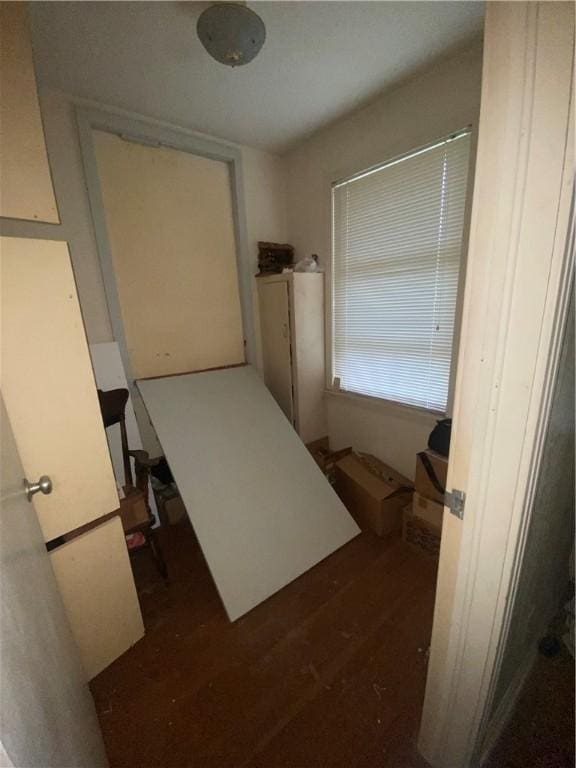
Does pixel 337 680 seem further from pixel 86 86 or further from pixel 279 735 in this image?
pixel 86 86

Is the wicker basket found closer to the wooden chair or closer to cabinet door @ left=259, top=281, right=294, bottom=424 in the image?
cabinet door @ left=259, top=281, right=294, bottom=424

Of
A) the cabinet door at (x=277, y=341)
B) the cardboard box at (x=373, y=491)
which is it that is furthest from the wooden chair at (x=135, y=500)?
the cardboard box at (x=373, y=491)

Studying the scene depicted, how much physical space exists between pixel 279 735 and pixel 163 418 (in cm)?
154

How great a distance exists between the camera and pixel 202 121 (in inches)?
76.3

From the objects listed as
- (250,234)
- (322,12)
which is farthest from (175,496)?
(322,12)

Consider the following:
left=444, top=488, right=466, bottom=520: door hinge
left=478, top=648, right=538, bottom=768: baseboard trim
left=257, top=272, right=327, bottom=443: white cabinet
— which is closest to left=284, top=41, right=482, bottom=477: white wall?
left=257, top=272, right=327, bottom=443: white cabinet

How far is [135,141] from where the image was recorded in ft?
6.21

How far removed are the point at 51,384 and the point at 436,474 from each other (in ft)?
5.99

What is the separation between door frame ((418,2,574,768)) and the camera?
1.65 ft

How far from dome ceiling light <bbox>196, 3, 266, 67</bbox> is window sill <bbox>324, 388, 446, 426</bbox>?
6.63ft

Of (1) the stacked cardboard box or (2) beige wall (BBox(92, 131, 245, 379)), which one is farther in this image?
(2) beige wall (BBox(92, 131, 245, 379))

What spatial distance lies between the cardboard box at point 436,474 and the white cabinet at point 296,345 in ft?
3.30

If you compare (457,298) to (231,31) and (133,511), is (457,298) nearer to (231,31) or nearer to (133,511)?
(231,31)

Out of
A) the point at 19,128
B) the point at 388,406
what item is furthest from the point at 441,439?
the point at 19,128
